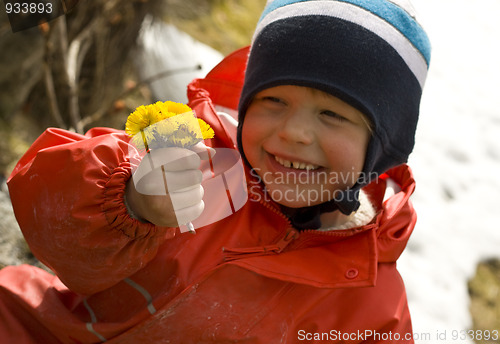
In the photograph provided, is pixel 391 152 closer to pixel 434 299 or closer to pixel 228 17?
pixel 434 299

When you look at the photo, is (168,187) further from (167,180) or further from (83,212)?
(83,212)

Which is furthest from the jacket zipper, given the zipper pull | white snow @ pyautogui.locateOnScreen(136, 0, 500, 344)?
white snow @ pyautogui.locateOnScreen(136, 0, 500, 344)

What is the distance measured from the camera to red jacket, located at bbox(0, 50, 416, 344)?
1370 mm

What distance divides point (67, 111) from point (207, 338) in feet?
6.01

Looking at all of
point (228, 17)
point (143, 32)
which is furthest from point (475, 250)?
point (228, 17)

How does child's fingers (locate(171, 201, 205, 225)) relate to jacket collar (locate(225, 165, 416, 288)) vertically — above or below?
above

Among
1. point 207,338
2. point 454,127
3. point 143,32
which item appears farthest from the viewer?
point 454,127

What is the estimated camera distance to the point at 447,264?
2932mm

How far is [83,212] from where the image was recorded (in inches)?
52.9

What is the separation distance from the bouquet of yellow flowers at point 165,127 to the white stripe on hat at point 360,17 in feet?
1.99

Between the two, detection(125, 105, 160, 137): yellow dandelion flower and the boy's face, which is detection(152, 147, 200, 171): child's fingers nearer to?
detection(125, 105, 160, 137): yellow dandelion flower

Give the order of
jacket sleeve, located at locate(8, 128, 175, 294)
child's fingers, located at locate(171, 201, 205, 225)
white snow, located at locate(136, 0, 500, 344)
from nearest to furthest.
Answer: child's fingers, located at locate(171, 201, 205, 225)
jacket sleeve, located at locate(8, 128, 175, 294)
white snow, located at locate(136, 0, 500, 344)

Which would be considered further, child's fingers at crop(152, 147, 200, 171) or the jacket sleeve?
the jacket sleeve

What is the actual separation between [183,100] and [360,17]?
7.15 feet
